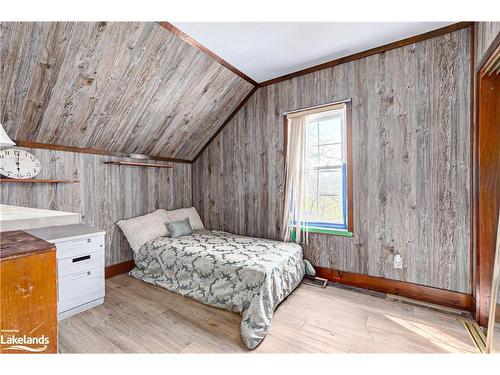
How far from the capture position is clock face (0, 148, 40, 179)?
81.3 inches

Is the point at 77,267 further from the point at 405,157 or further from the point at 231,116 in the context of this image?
the point at 405,157

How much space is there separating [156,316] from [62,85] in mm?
2211

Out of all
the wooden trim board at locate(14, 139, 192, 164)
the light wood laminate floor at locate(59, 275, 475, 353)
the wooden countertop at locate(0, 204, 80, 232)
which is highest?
the wooden trim board at locate(14, 139, 192, 164)

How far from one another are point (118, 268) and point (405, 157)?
11.8 ft

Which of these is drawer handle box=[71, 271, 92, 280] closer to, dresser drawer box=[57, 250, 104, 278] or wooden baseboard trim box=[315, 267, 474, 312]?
dresser drawer box=[57, 250, 104, 278]

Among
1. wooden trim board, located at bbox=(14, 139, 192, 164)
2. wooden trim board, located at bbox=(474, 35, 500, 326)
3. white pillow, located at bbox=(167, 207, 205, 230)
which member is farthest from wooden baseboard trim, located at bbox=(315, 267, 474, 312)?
wooden trim board, located at bbox=(14, 139, 192, 164)

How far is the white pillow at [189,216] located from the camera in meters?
3.35

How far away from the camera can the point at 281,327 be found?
1.85 metres

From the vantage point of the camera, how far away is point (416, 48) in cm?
216

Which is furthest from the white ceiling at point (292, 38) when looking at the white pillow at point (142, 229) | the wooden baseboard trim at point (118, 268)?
the wooden baseboard trim at point (118, 268)

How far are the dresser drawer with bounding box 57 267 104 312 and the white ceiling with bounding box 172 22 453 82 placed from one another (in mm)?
2415
